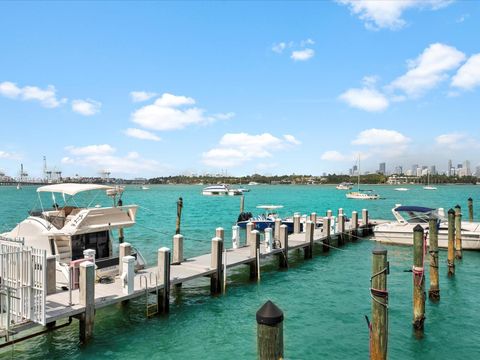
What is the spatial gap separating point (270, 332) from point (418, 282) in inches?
389

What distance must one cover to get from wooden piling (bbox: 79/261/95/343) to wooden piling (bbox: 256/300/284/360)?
28.4 feet

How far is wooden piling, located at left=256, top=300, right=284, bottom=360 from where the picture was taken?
5.25 m

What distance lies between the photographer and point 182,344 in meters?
13.1

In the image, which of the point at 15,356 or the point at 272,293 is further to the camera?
the point at 272,293

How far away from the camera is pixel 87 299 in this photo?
1259cm

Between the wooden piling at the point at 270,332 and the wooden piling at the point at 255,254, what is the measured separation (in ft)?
50.6

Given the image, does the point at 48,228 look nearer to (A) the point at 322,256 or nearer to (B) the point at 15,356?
(B) the point at 15,356

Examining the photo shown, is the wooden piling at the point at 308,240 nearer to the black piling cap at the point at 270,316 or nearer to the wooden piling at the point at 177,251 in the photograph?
the wooden piling at the point at 177,251

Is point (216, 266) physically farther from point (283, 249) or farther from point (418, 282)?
point (418, 282)

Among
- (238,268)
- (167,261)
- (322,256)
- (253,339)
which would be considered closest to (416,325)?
(253,339)

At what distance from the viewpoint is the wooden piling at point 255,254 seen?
818 inches

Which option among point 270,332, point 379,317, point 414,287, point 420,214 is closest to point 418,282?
point 414,287

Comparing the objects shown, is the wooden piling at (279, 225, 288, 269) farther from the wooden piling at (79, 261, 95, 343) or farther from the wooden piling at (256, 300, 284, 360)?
the wooden piling at (256, 300, 284, 360)

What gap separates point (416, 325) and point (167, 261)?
906 cm
